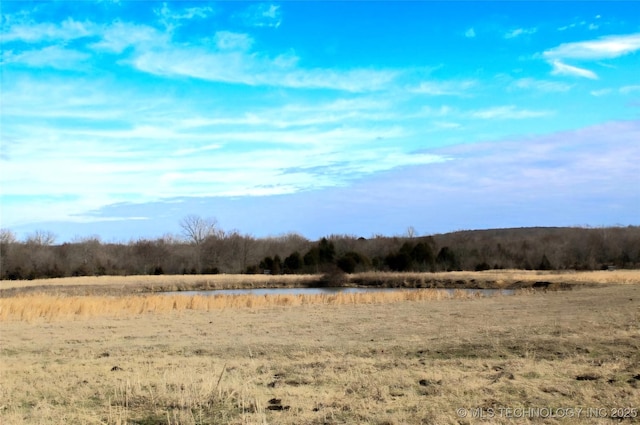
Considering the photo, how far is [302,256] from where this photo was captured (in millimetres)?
71812

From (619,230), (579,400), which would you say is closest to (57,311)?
(579,400)

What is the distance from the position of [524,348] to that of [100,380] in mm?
7512

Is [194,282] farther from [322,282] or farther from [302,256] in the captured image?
[302,256]

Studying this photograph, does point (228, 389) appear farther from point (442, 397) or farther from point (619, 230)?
point (619, 230)

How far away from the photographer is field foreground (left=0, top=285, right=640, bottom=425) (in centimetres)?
671

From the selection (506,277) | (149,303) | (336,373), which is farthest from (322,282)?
(336,373)

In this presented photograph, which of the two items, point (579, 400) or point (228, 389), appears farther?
point (228, 389)

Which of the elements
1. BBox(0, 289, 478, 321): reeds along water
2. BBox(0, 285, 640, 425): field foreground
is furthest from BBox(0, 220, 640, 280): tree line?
BBox(0, 285, 640, 425): field foreground

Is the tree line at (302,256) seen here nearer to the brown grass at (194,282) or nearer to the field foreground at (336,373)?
the brown grass at (194,282)

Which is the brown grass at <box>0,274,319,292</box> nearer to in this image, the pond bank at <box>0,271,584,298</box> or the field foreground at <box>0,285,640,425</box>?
the pond bank at <box>0,271,584,298</box>

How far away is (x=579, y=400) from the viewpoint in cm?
683

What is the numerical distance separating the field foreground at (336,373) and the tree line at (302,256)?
1602 inches

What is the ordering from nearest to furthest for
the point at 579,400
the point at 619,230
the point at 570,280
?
the point at 579,400, the point at 570,280, the point at 619,230

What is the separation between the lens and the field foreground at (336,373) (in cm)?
671
